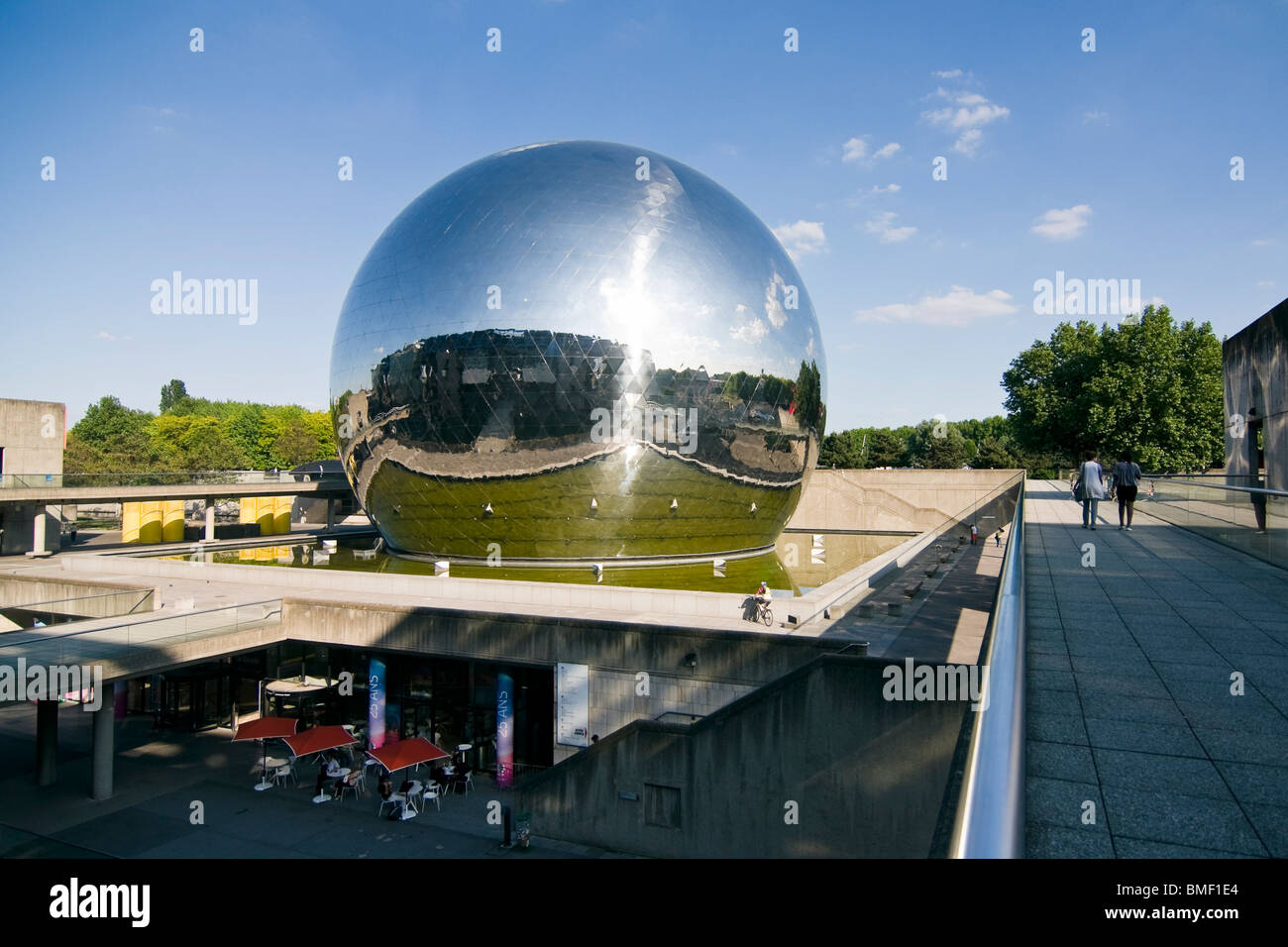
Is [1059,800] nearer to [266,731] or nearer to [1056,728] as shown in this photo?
[1056,728]

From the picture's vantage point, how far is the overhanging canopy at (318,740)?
16.1 m

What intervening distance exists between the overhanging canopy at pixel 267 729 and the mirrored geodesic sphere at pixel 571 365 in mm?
7440

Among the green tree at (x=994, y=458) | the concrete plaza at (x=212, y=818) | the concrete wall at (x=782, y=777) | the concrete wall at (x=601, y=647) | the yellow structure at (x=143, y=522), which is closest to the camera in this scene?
the concrete wall at (x=782, y=777)

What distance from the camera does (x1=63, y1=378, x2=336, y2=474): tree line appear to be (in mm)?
76750

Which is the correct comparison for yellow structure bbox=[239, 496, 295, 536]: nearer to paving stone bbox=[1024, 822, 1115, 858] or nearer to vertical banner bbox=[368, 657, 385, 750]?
vertical banner bbox=[368, 657, 385, 750]

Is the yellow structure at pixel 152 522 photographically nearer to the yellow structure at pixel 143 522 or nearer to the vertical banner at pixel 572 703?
the yellow structure at pixel 143 522

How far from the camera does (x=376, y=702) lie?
18.5 metres

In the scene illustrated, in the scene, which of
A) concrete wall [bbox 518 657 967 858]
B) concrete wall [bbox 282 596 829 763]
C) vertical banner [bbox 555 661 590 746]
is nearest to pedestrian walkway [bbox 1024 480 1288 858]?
concrete wall [bbox 518 657 967 858]

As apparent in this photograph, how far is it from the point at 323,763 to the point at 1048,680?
51.1 feet

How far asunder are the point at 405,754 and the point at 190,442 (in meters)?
93.6

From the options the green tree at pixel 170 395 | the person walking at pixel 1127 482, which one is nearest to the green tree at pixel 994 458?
the person walking at pixel 1127 482

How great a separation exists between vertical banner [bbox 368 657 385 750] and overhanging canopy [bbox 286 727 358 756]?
4.79ft

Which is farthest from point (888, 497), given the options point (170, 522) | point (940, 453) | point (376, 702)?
point (940, 453)
